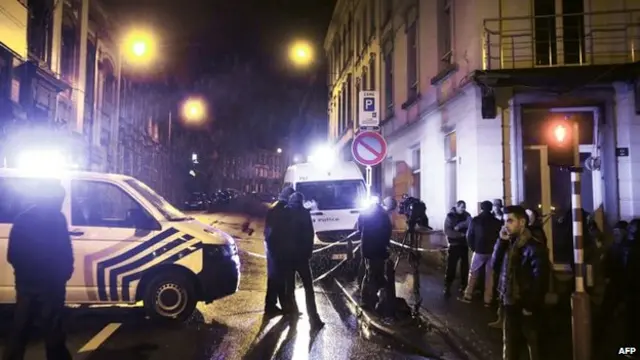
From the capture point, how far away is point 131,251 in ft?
24.5

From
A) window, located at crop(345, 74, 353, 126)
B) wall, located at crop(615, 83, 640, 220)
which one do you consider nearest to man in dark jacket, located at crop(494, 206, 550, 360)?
wall, located at crop(615, 83, 640, 220)

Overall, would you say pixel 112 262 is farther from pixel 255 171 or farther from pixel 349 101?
pixel 255 171

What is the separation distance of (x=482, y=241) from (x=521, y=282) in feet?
14.6

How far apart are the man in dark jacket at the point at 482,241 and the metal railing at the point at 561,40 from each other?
379 cm

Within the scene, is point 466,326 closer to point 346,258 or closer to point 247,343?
point 247,343

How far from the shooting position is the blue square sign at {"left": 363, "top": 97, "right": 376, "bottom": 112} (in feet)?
33.8

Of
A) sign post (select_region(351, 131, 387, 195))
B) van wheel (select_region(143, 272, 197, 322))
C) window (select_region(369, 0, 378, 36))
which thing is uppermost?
window (select_region(369, 0, 378, 36))

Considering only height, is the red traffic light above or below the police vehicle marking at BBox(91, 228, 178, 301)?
above

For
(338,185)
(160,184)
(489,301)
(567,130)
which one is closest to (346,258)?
(338,185)

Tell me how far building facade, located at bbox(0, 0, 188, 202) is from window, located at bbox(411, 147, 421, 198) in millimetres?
11753

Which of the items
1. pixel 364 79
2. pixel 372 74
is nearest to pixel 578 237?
pixel 372 74

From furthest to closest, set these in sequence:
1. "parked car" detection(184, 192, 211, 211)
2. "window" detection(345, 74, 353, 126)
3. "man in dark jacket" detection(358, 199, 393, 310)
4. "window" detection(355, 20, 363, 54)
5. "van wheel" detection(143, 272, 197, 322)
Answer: "parked car" detection(184, 192, 211, 211)
"window" detection(345, 74, 353, 126)
"window" detection(355, 20, 363, 54)
"man in dark jacket" detection(358, 199, 393, 310)
"van wheel" detection(143, 272, 197, 322)

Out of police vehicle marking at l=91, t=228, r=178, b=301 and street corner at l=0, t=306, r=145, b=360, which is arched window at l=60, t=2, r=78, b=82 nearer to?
street corner at l=0, t=306, r=145, b=360

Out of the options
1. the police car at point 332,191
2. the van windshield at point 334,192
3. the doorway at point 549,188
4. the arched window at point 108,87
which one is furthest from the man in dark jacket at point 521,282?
the arched window at point 108,87
